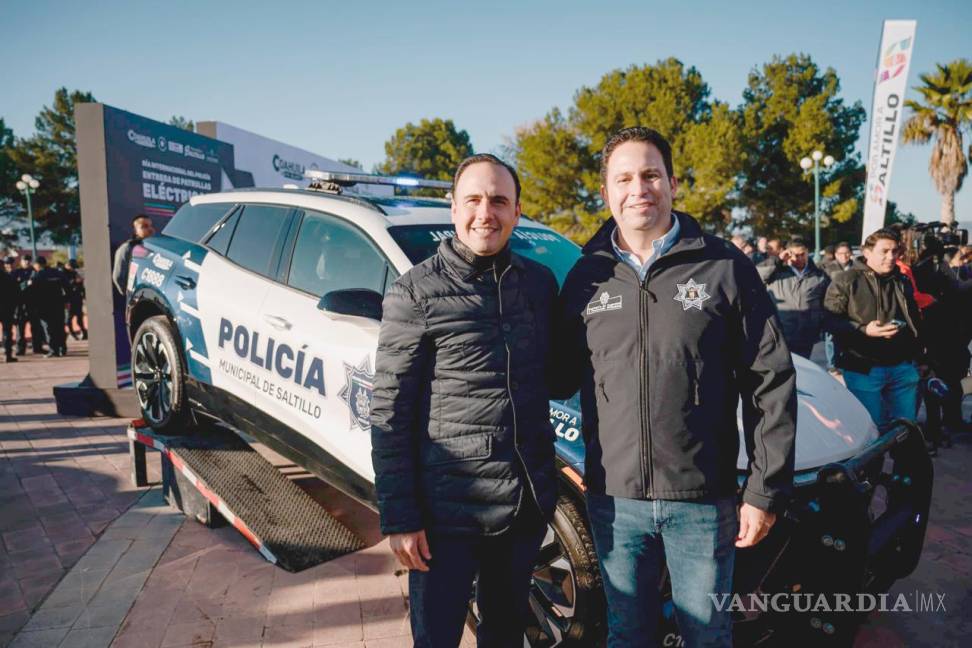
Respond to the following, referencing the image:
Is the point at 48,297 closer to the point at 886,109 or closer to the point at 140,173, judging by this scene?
the point at 140,173

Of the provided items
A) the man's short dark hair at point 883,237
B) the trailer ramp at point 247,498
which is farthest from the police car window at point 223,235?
the man's short dark hair at point 883,237

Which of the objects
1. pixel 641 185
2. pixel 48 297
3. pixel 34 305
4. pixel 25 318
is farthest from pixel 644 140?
pixel 25 318

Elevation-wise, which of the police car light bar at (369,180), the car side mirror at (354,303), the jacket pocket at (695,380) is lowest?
the jacket pocket at (695,380)

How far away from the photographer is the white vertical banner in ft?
36.9

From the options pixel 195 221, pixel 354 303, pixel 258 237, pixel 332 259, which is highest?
pixel 195 221

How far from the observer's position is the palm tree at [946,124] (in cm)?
2395

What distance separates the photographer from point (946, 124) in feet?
80.3

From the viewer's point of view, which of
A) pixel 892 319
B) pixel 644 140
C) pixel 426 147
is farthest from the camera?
pixel 426 147

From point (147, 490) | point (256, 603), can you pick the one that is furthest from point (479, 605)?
point (147, 490)

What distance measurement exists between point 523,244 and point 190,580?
8.07 feet

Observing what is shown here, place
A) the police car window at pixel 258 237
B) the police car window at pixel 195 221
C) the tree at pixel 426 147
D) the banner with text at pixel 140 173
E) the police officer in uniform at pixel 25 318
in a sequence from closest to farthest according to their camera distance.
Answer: the police car window at pixel 258 237
the police car window at pixel 195 221
the banner with text at pixel 140 173
the police officer in uniform at pixel 25 318
the tree at pixel 426 147

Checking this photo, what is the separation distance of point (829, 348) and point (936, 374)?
129 inches

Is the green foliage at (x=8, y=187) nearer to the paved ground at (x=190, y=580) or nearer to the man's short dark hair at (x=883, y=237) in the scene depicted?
the paved ground at (x=190, y=580)

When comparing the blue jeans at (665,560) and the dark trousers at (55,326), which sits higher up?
the blue jeans at (665,560)
